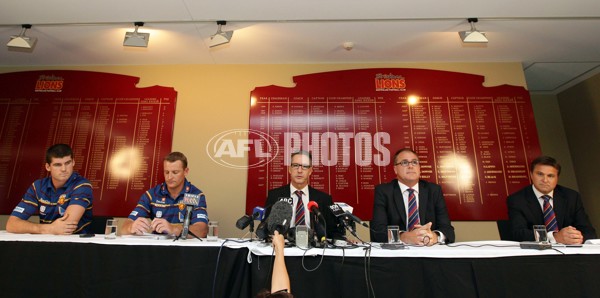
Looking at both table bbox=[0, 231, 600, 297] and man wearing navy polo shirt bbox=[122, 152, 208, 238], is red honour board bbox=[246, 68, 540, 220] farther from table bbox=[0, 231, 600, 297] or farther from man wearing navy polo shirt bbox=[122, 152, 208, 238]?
table bbox=[0, 231, 600, 297]

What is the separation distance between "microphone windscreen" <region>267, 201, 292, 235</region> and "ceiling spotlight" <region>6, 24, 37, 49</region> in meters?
3.02

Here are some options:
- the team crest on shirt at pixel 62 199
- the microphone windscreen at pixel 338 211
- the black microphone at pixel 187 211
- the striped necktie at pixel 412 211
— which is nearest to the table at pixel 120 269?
the black microphone at pixel 187 211

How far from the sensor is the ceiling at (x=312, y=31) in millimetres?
2766

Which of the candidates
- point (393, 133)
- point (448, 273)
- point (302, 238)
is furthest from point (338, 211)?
point (393, 133)

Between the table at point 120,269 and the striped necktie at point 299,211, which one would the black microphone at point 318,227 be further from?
the striped necktie at point 299,211

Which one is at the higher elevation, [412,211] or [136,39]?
[136,39]

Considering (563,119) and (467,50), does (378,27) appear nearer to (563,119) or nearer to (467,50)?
(467,50)

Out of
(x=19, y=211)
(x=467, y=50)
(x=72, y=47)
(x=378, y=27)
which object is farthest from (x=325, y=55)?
(x=19, y=211)

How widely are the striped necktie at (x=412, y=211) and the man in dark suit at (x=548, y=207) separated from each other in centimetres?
72

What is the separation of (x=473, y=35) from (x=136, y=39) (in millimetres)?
3023

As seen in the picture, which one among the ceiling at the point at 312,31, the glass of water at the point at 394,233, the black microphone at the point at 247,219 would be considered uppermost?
the ceiling at the point at 312,31

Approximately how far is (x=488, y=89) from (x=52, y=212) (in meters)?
4.18

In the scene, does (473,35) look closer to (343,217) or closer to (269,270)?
(343,217)

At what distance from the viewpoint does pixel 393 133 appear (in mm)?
3410
